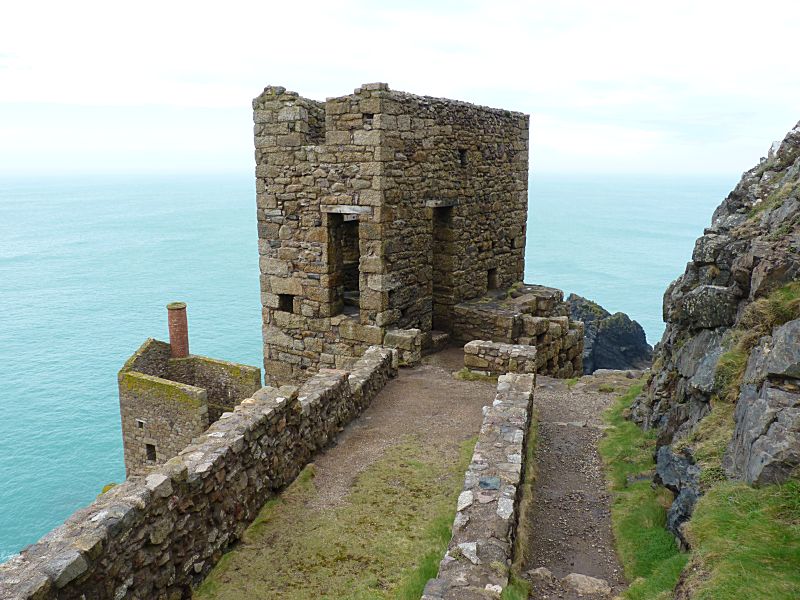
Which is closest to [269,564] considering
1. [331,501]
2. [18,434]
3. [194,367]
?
[331,501]

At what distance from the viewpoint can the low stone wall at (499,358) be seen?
38.7 ft

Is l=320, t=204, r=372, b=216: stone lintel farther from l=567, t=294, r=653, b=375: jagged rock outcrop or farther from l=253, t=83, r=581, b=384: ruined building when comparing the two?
l=567, t=294, r=653, b=375: jagged rock outcrop

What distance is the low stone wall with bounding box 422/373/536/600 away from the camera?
15.5 ft

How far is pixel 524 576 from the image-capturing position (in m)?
5.66

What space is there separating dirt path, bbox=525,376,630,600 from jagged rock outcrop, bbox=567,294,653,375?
28.8 m

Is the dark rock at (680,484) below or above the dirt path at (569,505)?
above

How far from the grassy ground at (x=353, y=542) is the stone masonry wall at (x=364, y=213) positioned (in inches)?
231

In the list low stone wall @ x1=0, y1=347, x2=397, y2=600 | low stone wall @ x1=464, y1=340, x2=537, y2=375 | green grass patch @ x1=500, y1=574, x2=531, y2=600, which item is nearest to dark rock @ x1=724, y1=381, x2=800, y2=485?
green grass patch @ x1=500, y1=574, x2=531, y2=600

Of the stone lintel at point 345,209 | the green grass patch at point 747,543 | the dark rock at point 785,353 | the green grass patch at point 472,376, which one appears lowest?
the green grass patch at point 472,376

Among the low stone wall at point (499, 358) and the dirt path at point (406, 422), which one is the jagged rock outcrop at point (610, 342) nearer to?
the low stone wall at point (499, 358)

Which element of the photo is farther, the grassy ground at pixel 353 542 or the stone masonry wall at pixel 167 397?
the stone masonry wall at pixel 167 397

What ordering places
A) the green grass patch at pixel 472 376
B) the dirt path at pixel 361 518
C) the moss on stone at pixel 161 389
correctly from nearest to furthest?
the dirt path at pixel 361 518
the green grass patch at pixel 472 376
the moss on stone at pixel 161 389

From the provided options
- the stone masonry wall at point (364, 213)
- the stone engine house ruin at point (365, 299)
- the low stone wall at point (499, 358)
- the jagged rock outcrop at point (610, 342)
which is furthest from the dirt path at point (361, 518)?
the jagged rock outcrop at point (610, 342)

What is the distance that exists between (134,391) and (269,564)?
18921 mm
